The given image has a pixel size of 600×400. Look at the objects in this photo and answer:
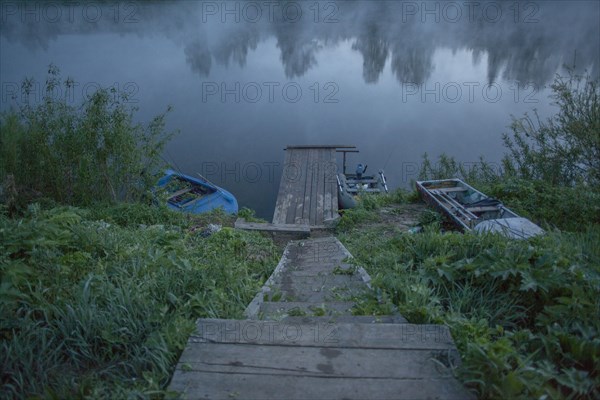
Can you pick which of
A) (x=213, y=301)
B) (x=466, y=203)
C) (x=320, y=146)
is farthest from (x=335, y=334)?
(x=320, y=146)

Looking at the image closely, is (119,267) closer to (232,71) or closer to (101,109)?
(101,109)

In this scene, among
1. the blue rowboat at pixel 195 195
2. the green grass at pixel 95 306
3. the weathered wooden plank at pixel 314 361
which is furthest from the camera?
the blue rowboat at pixel 195 195

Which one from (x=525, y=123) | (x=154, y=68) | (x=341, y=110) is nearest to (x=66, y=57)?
(x=154, y=68)

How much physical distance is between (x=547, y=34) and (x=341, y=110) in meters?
8.18

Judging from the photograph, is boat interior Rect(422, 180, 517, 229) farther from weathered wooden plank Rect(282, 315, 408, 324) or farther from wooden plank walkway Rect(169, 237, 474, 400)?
wooden plank walkway Rect(169, 237, 474, 400)

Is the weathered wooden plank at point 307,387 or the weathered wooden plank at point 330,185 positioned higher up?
the weathered wooden plank at point 307,387

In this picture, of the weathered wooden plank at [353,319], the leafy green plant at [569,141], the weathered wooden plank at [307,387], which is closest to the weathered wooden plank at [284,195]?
the leafy green plant at [569,141]

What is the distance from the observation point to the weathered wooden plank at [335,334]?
2311 millimetres

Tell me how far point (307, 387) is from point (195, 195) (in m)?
9.42

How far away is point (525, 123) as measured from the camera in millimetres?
10461

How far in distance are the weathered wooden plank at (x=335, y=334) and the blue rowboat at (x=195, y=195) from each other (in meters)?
7.81

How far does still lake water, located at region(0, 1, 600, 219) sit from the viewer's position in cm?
1427

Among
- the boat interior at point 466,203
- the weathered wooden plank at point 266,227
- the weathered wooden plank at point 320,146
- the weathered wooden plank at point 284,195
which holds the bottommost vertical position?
the weathered wooden plank at point 284,195

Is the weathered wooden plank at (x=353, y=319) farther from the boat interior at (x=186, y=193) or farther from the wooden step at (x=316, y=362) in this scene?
the boat interior at (x=186, y=193)
